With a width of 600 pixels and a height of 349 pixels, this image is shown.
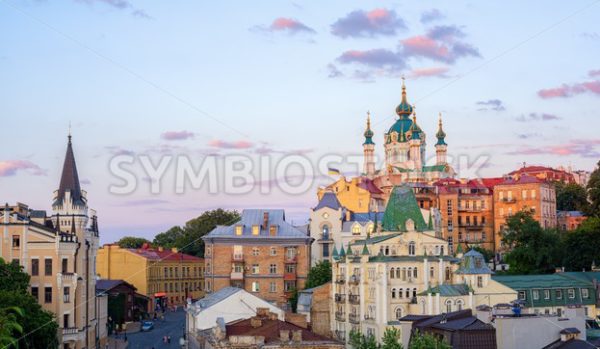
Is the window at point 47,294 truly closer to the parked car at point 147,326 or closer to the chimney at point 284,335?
the chimney at point 284,335

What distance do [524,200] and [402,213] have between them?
50909mm

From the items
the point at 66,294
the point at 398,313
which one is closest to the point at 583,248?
the point at 398,313

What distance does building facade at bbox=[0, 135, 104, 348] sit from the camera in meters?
64.8

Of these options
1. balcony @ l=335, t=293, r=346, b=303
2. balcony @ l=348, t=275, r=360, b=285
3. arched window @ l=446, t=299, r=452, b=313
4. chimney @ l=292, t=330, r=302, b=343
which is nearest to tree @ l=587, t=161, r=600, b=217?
balcony @ l=335, t=293, r=346, b=303

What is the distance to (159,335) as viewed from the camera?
285 ft

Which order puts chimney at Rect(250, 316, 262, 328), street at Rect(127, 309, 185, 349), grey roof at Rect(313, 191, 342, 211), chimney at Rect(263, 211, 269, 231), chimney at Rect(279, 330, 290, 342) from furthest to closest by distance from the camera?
1. grey roof at Rect(313, 191, 342, 211)
2. chimney at Rect(263, 211, 269, 231)
3. street at Rect(127, 309, 185, 349)
4. chimney at Rect(250, 316, 262, 328)
5. chimney at Rect(279, 330, 290, 342)

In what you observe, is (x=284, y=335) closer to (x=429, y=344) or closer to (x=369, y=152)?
(x=429, y=344)

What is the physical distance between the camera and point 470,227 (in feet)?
399

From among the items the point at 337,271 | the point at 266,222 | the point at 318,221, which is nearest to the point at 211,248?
the point at 266,222

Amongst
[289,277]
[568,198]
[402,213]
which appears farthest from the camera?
[568,198]

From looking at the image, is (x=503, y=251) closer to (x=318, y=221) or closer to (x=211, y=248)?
(x=318, y=221)

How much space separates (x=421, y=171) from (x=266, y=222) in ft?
187

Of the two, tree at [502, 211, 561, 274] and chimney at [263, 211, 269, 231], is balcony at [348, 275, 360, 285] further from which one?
chimney at [263, 211, 269, 231]

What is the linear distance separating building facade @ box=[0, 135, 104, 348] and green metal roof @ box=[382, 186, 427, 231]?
24.8 meters
